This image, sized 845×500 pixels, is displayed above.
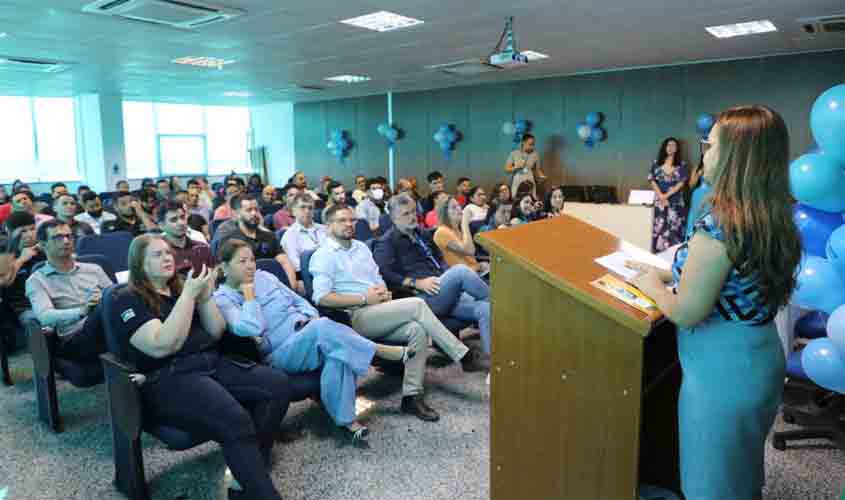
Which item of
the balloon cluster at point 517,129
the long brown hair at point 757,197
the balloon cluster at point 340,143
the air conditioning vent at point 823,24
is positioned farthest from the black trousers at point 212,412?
the balloon cluster at point 340,143

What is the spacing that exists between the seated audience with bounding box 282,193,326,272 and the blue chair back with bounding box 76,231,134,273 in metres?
1.19

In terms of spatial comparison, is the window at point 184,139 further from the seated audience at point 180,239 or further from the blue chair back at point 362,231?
the seated audience at point 180,239

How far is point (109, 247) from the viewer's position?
451 cm

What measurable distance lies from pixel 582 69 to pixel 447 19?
471 cm

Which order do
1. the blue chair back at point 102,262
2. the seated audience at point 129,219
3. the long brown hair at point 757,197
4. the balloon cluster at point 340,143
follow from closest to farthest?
the long brown hair at point 757,197 < the blue chair back at point 102,262 < the seated audience at point 129,219 < the balloon cluster at point 340,143

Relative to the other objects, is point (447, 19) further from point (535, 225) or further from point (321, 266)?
point (535, 225)

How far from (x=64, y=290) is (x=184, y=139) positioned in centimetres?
1319

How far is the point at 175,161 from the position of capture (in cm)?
1539

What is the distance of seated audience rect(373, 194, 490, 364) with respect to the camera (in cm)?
390

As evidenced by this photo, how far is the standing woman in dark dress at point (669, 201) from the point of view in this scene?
795cm

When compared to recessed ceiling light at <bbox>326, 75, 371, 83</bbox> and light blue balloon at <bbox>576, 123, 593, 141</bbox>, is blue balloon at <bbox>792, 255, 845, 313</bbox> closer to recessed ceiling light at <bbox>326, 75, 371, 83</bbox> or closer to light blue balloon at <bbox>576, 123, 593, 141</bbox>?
light blue balloon at <bbox>576, 123, 593, 141</bbox>

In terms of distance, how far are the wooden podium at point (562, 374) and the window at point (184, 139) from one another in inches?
554

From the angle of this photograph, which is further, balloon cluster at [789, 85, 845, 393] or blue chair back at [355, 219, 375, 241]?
blue chair back at [355, 219, 375, 241]

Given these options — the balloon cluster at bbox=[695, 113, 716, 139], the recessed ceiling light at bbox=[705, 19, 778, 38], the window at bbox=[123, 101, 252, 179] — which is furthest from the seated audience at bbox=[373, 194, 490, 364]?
the window at bbox=[123, 101, 252, 179]
